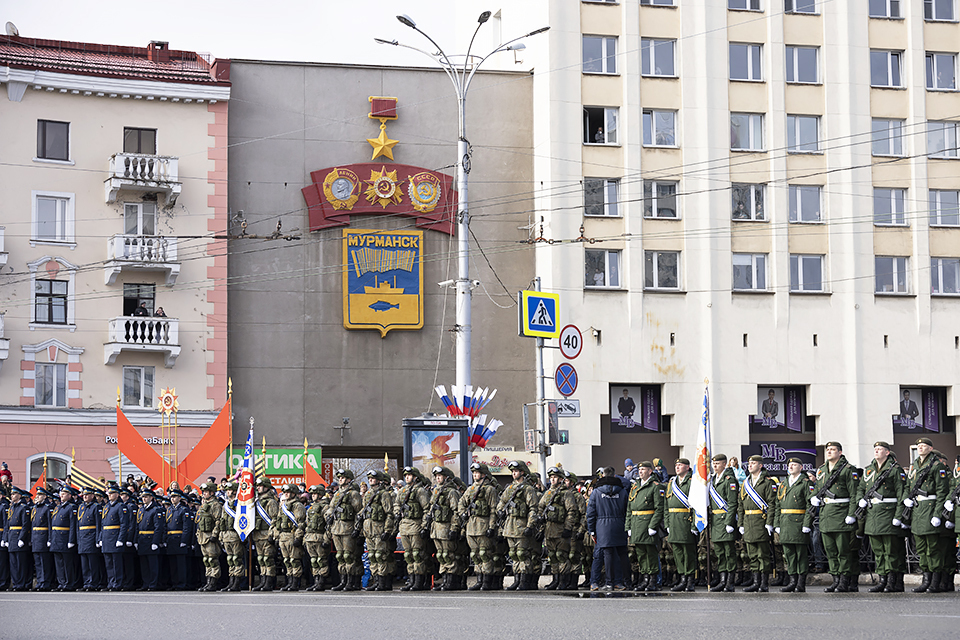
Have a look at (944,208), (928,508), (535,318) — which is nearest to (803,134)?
(944,208)

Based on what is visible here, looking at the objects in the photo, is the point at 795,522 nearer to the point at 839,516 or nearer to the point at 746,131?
the point at 839,516

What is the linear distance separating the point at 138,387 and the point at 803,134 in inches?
863

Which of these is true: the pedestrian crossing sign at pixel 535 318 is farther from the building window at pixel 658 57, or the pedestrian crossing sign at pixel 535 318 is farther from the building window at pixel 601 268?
the building window at pixel 658 57

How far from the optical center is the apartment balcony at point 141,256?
4003 centimetres

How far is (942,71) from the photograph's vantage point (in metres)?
45.5

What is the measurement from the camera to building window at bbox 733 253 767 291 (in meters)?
43.8

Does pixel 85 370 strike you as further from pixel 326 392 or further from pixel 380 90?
pixel 380 90

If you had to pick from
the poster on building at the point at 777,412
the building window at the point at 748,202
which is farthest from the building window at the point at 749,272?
the poster on building at the point at 777,412

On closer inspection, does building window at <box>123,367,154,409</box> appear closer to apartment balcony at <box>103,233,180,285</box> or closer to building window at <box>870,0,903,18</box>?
apartment balcony at <box>103,233,180,285</box>

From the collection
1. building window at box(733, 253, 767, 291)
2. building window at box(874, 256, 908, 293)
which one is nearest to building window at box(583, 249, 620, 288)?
building window at box(733, 253, 767, 291)

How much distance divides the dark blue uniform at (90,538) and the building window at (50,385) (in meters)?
15.8

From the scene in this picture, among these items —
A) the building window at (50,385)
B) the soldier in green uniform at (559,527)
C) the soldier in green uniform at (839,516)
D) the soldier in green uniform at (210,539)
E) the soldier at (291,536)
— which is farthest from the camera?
the building window at (50,385)

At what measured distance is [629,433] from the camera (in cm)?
4275

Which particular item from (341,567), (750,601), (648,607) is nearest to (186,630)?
(648,607)
